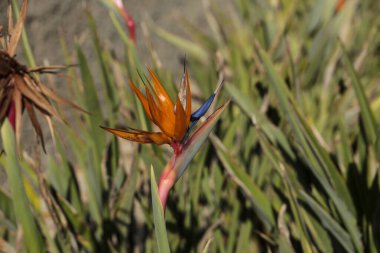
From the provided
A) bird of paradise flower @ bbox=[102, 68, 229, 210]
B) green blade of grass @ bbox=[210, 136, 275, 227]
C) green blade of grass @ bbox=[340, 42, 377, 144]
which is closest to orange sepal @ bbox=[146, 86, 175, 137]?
bird of paradise flower @ bbox=[102, 68, 229, 210]

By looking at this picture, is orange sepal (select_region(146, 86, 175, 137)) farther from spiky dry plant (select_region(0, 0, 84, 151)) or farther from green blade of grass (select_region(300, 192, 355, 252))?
green blade of grass (select_region(300, 192, 355, 252))

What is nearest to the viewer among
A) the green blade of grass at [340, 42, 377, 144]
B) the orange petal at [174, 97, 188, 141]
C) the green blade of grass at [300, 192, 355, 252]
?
the orange petal at [174, 97, 188, 141]

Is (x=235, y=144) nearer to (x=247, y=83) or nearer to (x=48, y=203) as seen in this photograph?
(x=247, y=83)

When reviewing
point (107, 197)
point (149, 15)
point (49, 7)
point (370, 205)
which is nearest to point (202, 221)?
point (107, 197)

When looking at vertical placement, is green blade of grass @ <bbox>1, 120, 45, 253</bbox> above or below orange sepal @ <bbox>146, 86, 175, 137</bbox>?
above

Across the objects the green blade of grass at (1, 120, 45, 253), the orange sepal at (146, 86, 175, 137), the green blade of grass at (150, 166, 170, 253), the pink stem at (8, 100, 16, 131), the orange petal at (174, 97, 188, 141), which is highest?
the pink stem at (8, 100, 16, 131)

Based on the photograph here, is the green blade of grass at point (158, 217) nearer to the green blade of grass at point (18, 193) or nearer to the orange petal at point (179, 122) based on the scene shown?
the orange petal at point (179, 122)

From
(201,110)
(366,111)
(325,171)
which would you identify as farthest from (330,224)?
(201,110)
